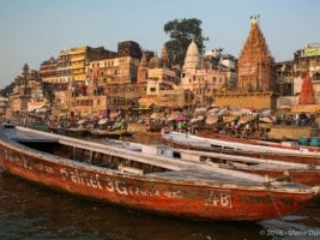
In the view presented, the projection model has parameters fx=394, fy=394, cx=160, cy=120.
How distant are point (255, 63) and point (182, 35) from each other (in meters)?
27.7

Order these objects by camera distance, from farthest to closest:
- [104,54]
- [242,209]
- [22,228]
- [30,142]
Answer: [104,54]
[30,142]
[22,228]
[242,209]

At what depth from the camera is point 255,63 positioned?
173 ft

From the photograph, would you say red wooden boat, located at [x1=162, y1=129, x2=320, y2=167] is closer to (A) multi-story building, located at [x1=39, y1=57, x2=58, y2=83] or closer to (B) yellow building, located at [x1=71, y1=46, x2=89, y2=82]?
(B) yellow building, located at [x1=71, y1=46, x2=89, y2=82]

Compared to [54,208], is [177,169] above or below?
above

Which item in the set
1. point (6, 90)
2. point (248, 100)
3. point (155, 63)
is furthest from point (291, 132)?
point (6, 90)

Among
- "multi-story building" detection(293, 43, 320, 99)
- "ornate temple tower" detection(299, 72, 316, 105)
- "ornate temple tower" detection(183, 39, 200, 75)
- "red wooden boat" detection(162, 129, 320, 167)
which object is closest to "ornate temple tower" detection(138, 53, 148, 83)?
"ornate temple tower" detection(183, 39, 200, 75)

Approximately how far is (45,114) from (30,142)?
59212mm

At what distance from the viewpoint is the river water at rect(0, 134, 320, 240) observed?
30.3 ft

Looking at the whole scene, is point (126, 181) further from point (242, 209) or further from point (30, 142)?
point (30, 142)

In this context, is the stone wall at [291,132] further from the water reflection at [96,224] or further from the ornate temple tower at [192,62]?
the ornate temple tower at [192,62]

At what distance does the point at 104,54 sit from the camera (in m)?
82.4

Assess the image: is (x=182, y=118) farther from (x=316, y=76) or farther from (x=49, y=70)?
(x=49, y=70)

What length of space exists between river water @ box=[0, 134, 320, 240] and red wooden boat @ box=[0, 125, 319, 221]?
0.94ft

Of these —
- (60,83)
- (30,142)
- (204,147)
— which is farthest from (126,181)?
(60,83)
